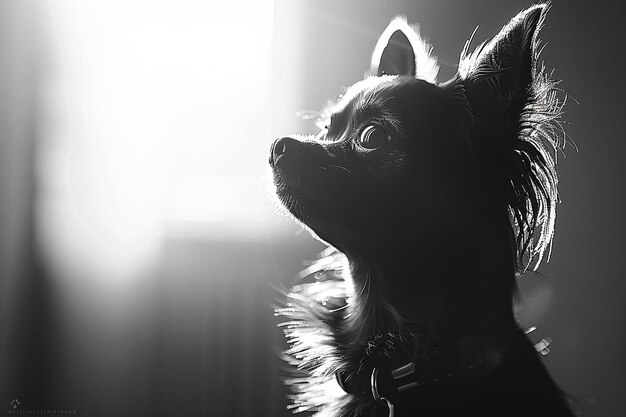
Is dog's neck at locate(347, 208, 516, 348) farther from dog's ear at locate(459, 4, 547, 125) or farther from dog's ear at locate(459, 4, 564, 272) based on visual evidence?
dog's ear at locate(459, 4, 547, 125)

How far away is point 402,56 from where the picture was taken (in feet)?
4.13

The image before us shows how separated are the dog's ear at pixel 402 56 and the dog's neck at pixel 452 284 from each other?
1.38 ft

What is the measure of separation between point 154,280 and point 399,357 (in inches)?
45.6

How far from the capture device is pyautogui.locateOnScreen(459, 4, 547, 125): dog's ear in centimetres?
97

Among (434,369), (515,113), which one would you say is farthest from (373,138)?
(434,369)

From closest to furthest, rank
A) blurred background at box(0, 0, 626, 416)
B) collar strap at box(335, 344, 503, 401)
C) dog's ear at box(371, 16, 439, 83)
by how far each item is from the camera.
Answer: collar strap at box(335, 344, 503, 401) < dog's ear at box(371, 16, 439, 83) < blurred background at box(0, 0, 626, 416)

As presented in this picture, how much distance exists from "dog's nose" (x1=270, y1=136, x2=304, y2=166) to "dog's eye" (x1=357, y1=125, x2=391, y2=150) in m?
0.12

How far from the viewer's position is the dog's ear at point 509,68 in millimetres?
975

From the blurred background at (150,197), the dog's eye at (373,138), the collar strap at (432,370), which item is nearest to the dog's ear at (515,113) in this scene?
the dog's eye at (373,138)

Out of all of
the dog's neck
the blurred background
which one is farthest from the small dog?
the blurred background

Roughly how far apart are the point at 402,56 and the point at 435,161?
348mm

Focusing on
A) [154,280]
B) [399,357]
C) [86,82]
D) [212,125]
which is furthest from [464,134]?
[86,82]

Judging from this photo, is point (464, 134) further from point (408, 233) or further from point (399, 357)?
point (399, 357)

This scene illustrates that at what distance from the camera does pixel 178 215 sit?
194cm
